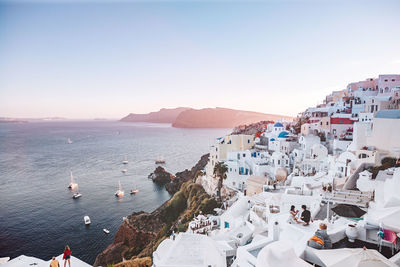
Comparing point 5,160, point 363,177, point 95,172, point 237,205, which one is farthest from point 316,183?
point 5,160

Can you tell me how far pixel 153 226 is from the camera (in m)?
33.1

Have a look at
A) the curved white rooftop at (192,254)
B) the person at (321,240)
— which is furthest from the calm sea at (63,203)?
the person at (321,240)

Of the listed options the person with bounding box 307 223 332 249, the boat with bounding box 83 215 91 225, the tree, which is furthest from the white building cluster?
the boat with bounding box 83 215 91 225

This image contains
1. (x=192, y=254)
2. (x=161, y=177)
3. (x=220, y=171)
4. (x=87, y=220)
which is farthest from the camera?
(x=161, y=177)

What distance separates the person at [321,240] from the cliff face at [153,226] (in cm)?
2028

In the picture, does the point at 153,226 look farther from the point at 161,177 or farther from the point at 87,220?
the point at 161,177

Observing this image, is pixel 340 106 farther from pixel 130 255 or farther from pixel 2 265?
pixel 2 265

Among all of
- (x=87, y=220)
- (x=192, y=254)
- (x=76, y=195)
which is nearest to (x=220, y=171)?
(x=192, y=254)

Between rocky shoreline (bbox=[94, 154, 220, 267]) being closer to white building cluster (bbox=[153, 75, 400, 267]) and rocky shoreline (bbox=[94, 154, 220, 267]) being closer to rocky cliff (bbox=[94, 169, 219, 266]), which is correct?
rocky cliff (bbox=[94, 169, 219, 266])

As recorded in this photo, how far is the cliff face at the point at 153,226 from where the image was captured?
1080 inches

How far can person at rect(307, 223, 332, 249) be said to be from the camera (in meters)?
6.25

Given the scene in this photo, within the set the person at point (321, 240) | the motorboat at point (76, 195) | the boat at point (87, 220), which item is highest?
the person at point (321, 240)

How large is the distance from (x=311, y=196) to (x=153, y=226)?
25.8m

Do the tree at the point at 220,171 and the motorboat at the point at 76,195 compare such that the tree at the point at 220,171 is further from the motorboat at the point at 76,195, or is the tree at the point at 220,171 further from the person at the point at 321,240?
the motorboat at the point at 76,195
